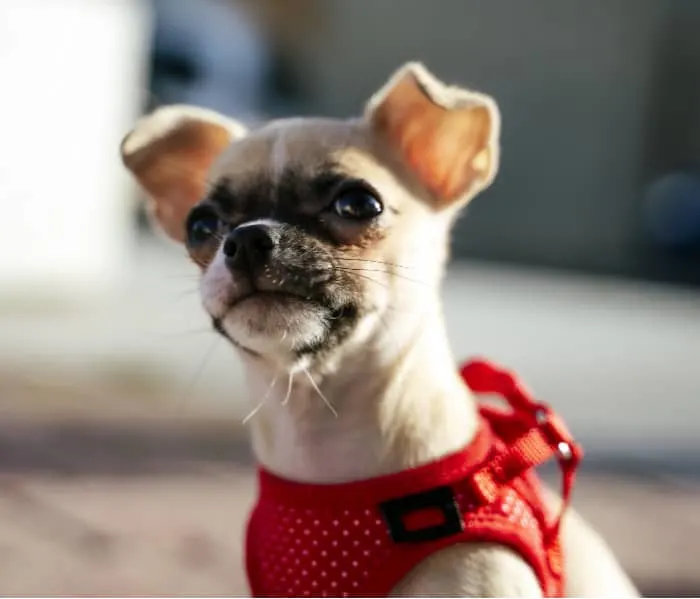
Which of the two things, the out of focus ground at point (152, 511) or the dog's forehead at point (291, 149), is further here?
the out of focus ground at point (152, 511)

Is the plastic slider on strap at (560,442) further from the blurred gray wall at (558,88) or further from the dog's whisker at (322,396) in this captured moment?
the blurred gray wall at (558,88)

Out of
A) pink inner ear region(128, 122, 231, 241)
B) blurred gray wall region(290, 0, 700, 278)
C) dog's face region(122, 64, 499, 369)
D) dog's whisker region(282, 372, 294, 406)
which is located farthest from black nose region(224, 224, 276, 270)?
blurred gray wall region(290, 0, 700, 278)

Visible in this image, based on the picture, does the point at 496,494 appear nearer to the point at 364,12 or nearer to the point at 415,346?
the point at 415,346

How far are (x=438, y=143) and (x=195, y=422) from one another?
128 cm

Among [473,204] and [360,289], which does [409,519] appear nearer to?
[360,289]

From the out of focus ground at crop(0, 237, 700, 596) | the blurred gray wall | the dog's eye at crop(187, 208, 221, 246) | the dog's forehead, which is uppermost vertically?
the dog's forehead

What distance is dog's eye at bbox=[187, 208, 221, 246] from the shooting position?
0.77 meters

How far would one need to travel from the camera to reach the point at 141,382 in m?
2.32

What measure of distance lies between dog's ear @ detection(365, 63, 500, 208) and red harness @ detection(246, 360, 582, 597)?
236 millimetres

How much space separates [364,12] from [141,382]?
51.5 inches

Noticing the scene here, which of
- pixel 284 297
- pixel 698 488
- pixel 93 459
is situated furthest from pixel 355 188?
pixel 698 488

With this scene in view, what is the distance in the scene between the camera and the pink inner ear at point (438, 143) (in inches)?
31.1

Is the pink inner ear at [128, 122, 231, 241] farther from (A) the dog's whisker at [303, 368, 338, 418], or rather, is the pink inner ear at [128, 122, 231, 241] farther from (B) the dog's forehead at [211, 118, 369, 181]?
(A) the dog's whisker at [303, 368, 338, 418]

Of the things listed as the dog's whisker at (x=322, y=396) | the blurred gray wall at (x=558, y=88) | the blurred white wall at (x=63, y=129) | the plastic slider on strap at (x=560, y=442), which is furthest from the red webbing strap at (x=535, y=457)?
the blurred white wall at (x=63, y=129)
